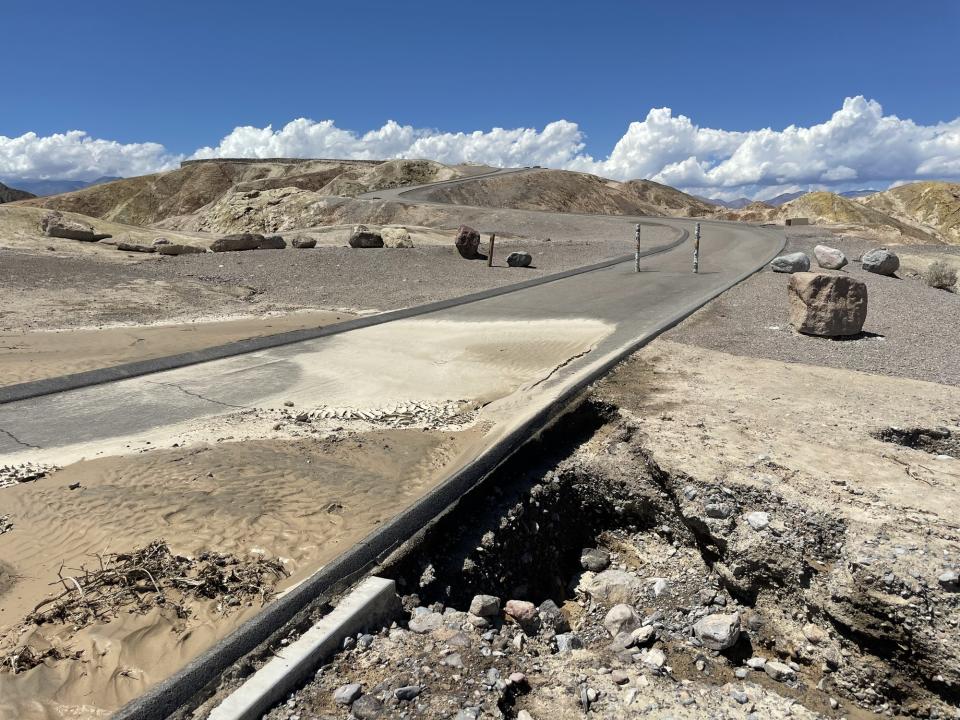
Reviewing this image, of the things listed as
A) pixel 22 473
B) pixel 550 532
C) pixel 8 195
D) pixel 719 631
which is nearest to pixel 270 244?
pixel 22 473

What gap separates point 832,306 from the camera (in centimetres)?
930

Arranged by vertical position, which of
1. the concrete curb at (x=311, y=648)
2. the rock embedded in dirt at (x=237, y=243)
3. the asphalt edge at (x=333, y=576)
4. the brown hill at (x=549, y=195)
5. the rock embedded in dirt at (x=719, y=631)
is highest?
the brown hill at (x=549, y=195)

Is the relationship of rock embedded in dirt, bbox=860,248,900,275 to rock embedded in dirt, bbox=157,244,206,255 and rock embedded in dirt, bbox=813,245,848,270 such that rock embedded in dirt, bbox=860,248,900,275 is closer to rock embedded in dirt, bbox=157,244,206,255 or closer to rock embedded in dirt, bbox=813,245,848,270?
rock embedded in dirt, bbox=813,245,848,270

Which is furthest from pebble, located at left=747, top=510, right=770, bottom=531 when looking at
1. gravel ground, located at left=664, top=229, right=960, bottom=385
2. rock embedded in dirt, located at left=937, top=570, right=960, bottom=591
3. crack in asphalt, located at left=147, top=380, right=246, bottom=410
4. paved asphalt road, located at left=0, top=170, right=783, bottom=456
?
crack in asphalt, located at left=147, top=380, right=246, bottom=410

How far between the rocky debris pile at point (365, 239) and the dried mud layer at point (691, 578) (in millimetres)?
15291

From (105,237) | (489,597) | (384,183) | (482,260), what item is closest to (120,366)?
(489,597)

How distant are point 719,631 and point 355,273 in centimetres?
1376

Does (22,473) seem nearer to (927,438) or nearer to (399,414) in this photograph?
(399,414)

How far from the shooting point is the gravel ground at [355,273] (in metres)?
13.7

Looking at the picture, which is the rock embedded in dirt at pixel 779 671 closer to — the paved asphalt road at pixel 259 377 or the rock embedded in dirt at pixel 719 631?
the rock embedded in dirt at pixel 719 631

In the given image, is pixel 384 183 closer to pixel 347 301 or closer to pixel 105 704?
pixel 347 301

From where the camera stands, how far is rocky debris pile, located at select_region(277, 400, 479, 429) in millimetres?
6121

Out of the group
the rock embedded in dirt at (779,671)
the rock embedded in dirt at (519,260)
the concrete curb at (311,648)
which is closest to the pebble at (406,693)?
the concrete curb at (311,648)

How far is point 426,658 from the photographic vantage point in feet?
10.6
